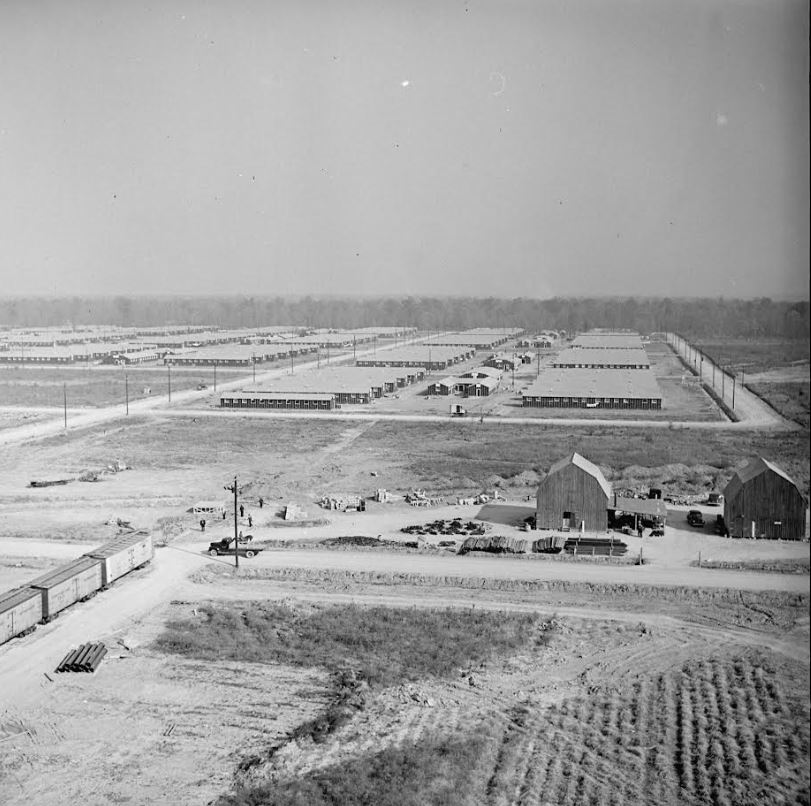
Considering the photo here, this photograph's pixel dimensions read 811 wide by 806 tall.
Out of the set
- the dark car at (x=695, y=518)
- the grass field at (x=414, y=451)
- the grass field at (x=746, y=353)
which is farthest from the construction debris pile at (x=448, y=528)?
the grass field at (x=746, y=353)

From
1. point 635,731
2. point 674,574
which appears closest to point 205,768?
point 635,731

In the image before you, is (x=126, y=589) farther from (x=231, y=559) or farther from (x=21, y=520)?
(x=21, y=520)

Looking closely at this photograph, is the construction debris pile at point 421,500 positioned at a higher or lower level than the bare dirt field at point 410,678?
higher

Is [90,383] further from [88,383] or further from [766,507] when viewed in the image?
[766,507]

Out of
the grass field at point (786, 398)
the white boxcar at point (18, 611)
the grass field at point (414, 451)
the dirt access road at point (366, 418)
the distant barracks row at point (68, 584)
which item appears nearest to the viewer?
the white boxcar at point (18, 611)

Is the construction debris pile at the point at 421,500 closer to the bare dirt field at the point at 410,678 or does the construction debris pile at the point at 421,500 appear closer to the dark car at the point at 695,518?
the bare dirt field at the point at 410,678

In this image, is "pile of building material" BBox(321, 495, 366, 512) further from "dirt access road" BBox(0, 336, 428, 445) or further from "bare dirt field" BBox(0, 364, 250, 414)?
"bare dirt field" BBox(0, 364, 250, 414)

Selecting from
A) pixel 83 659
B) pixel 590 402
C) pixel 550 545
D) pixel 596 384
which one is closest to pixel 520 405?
pixel 590 402
